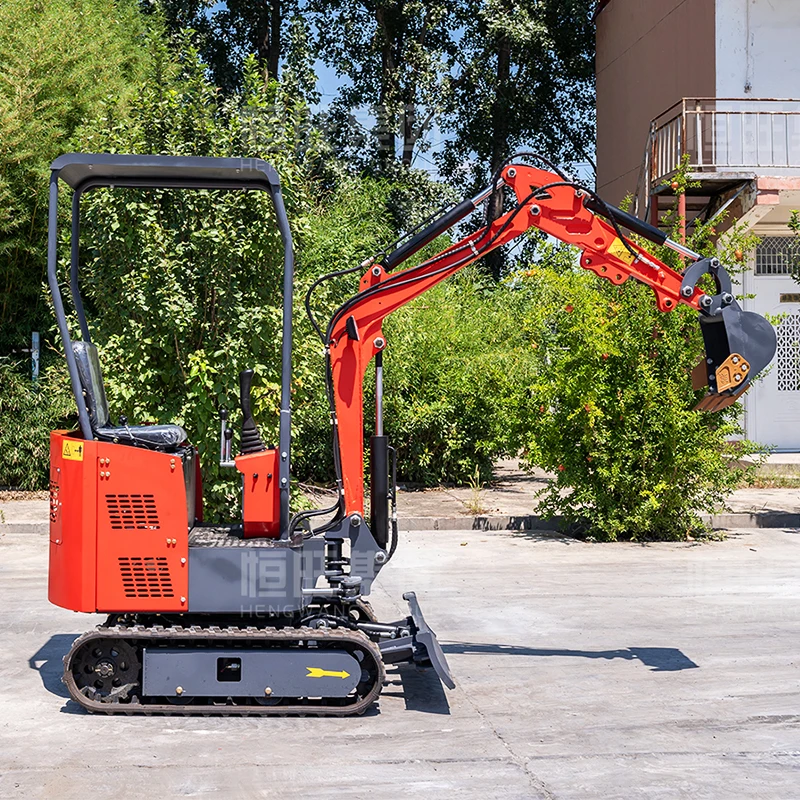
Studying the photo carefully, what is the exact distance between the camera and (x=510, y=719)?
19.9ft

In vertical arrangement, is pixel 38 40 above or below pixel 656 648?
above

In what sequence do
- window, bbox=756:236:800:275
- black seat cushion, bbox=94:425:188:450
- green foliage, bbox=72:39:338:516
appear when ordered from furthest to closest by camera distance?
window, bbox=756:236:800:275 → green foliage, bbox=72:39:338:516 → black seat cushion, bbox=94:425:188:450

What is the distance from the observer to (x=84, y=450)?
19.7ft

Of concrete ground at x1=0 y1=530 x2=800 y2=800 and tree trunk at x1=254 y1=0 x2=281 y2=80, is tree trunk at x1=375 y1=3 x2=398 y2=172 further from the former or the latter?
concrete ground at x1=0 y1=530 x2=800 y2=800

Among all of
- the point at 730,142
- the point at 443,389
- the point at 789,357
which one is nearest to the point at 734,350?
the point at 443,389

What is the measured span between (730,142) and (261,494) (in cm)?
1439

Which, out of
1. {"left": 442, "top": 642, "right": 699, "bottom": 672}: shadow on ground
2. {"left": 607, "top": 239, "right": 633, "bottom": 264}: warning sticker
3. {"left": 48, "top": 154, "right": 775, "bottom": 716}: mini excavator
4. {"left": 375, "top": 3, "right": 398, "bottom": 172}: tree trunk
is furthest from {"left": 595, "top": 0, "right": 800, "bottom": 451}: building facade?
{"left": 48, "top": 154, "right": 775, "bottom": 716}: mini excavator

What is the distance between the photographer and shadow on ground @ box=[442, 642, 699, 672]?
7.29 meters

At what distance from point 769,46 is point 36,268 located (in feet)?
44.2

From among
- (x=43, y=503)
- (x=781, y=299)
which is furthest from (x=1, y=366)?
(x=781, y=299)

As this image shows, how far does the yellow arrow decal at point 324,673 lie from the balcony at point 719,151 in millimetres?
12907

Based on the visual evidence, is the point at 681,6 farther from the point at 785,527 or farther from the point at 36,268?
the point at 36,268

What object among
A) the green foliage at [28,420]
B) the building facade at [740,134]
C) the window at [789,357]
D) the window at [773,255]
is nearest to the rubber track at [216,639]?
the green foliage at [28,420]

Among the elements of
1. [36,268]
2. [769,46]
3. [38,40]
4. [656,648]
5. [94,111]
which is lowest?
[656,648]
